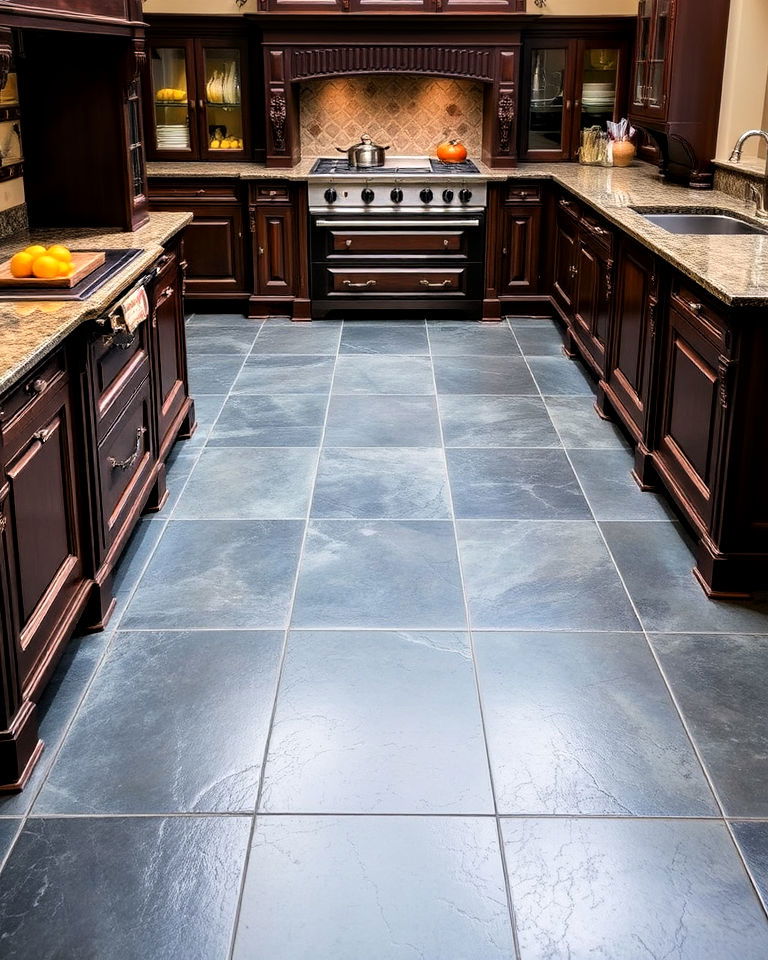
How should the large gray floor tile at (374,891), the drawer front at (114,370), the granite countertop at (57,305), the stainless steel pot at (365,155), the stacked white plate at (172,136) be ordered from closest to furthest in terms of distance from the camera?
the large gray floor tile at (374,891) → the granite countertop at (57,305) → the drawer front at (114,370) → the stainless steel pot at (365,155) → the stacked white plate at (172,136)

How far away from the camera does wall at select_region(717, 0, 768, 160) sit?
502cm

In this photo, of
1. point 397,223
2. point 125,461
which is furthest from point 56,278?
point 397,223

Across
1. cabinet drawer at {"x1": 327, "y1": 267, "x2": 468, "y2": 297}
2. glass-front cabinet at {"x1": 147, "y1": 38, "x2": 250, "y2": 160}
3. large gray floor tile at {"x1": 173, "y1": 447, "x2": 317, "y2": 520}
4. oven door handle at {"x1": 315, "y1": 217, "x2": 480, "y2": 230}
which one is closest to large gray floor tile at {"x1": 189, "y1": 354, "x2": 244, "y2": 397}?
large gray floor tile at {"x1": 173, "y1": 447, "x2": 317, "y2": 520}

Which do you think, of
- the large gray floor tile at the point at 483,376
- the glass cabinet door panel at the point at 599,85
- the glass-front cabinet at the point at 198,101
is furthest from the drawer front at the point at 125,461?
the glass cabinet door panel at the point at 599,85

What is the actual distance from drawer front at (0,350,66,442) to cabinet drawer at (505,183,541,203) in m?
4.41

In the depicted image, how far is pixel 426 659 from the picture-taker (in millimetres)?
2824

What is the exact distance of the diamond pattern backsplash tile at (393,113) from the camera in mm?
7078

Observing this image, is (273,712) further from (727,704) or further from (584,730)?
(727,704)

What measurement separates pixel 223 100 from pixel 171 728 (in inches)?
210

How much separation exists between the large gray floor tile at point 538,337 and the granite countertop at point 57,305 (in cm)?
241

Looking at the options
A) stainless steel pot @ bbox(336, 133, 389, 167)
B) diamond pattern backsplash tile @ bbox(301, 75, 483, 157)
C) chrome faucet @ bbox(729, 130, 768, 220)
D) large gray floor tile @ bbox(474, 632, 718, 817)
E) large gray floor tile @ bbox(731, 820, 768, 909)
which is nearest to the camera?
large gray floor tile @ bbox(731, 820, 768, 909)

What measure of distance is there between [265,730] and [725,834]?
1.03 metres

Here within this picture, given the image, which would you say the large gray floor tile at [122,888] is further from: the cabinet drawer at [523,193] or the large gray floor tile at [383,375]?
the cabinet drawer at [523,193]

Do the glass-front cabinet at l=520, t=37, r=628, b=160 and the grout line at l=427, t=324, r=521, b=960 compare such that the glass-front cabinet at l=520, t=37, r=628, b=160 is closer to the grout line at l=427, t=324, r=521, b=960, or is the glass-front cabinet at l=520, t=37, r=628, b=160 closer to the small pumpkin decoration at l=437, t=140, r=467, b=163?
the small pumpkin decoration at l=437, t=140, r=467, b=163
